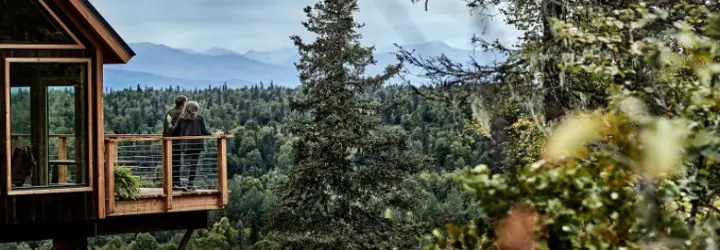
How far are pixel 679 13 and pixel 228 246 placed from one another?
38.5 meters

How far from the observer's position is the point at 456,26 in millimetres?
7078

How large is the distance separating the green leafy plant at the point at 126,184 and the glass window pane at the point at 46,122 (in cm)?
58

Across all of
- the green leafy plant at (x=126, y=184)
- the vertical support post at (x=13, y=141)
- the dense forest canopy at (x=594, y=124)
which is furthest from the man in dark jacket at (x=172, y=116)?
the dense forest canopy at (x=594, y=124)

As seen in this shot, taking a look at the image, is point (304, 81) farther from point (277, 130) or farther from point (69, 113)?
point (277, 130)

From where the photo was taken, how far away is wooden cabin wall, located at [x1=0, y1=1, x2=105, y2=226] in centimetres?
976

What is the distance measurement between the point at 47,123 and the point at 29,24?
103cm

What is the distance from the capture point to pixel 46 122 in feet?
32.3

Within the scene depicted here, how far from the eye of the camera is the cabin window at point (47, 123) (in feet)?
32.0

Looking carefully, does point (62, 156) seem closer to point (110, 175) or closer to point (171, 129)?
point (110, 175)

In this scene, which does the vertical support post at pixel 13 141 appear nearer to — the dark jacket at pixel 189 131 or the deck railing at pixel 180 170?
the deck railing at pixel 180 170

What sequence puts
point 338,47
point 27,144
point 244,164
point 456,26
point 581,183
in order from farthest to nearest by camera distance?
point 244,164
point 338,47
point 27,144
point 456,26
point 581,183

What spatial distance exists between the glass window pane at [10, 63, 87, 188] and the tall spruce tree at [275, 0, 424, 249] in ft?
34.3

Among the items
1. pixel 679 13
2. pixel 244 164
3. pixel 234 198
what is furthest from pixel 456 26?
pixel 244 164

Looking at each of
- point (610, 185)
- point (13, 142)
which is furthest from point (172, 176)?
point (610, 185)
